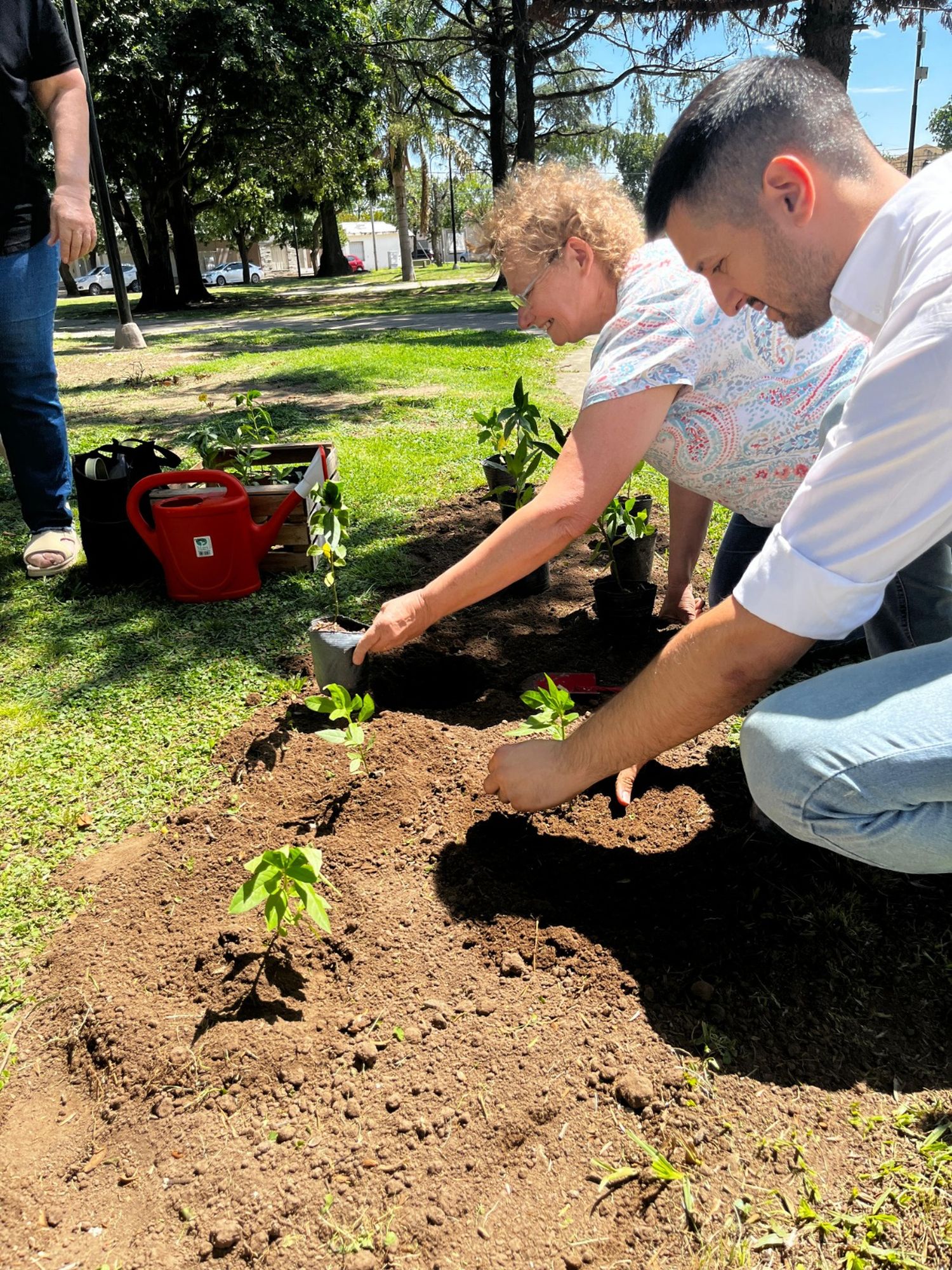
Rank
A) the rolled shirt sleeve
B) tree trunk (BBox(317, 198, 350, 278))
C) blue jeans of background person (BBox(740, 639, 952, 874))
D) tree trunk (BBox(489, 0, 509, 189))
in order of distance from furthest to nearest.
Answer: tree trunk (BBox(317, 198, 350, 278))
tree trunk (BBox(489, 0, 509, 189))
blue jeans of background person (BBox(740, 639, 952, 874))
the rolled shirt sleeve

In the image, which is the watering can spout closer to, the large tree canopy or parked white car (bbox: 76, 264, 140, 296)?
the large tree canopy

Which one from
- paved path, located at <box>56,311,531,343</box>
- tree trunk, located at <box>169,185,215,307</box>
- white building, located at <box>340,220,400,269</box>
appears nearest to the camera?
paved path, located at <box>56,311,531,343</box>

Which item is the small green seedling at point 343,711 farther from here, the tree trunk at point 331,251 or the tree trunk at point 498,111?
the tree trunk at point 331,251

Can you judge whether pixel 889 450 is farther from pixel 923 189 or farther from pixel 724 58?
pixel 724 58

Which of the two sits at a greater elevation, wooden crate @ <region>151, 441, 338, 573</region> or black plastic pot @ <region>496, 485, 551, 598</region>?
wooden crate @ <region>151, 441, 338, 573</region>

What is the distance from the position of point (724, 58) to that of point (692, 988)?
1451cm

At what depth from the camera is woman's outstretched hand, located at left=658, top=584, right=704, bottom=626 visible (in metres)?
3.15

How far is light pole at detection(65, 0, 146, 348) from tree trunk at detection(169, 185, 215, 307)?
9.66m

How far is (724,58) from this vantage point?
1283 cm

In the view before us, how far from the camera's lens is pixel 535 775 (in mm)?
1823

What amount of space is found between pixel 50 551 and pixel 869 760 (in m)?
3.36

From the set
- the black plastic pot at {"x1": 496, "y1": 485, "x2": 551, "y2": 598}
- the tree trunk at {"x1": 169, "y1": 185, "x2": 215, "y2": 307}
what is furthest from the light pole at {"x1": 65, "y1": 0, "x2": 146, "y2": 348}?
the tree trunk at {"x1": 169, "y1": 185, "x2": 215, "y2": 307}

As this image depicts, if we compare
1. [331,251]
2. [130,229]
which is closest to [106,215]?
[130,229]

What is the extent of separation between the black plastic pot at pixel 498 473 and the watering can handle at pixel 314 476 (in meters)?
0.71
